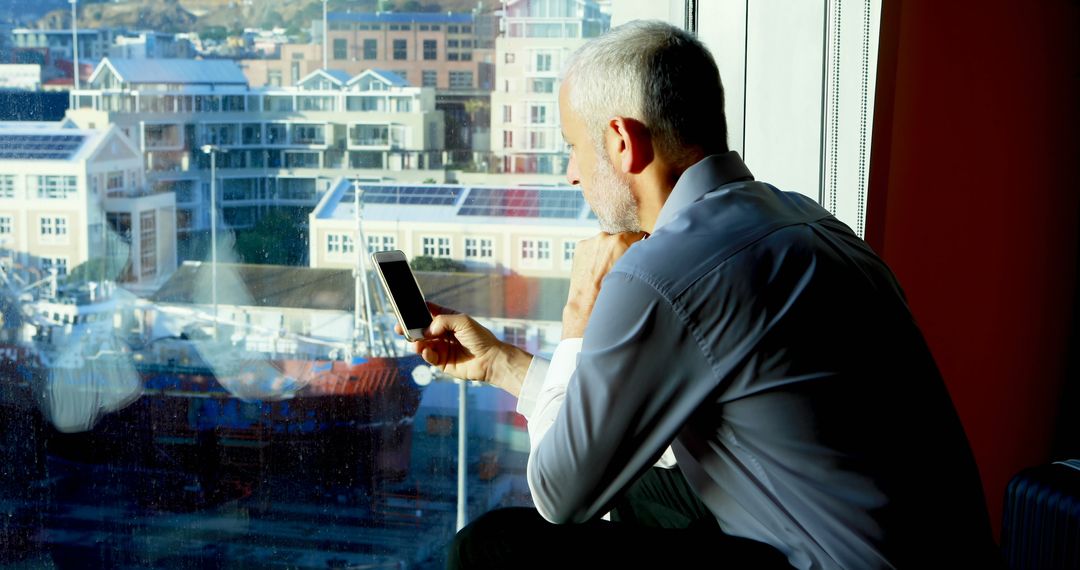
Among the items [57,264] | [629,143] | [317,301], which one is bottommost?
[317,301]

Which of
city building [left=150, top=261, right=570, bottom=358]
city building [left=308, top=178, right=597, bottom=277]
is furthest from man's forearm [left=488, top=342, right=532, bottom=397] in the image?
city building [left=308, top=178, right=597, bottom=277]

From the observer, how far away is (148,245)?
1.81m

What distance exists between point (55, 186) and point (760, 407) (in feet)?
4.34

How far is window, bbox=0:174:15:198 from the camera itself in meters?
1.69

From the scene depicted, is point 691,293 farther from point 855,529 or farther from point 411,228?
point 411,228

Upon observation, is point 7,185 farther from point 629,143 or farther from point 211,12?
point 629,143

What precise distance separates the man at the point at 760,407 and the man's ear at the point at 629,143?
6 centimetres

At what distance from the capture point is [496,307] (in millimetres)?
2156

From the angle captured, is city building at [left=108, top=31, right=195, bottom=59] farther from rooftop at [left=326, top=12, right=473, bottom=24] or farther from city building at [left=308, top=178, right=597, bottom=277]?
city building at [left=308, top=178, right=597, bottom=277]

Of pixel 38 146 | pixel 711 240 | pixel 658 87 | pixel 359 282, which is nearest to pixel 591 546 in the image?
pixel 711 240

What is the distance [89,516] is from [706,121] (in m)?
1.48

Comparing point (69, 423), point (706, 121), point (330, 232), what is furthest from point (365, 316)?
point (706, 121)

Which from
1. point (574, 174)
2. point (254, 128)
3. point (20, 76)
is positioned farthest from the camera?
point (254, 128)

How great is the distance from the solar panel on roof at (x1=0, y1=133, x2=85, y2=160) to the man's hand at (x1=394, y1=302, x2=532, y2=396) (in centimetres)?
74
